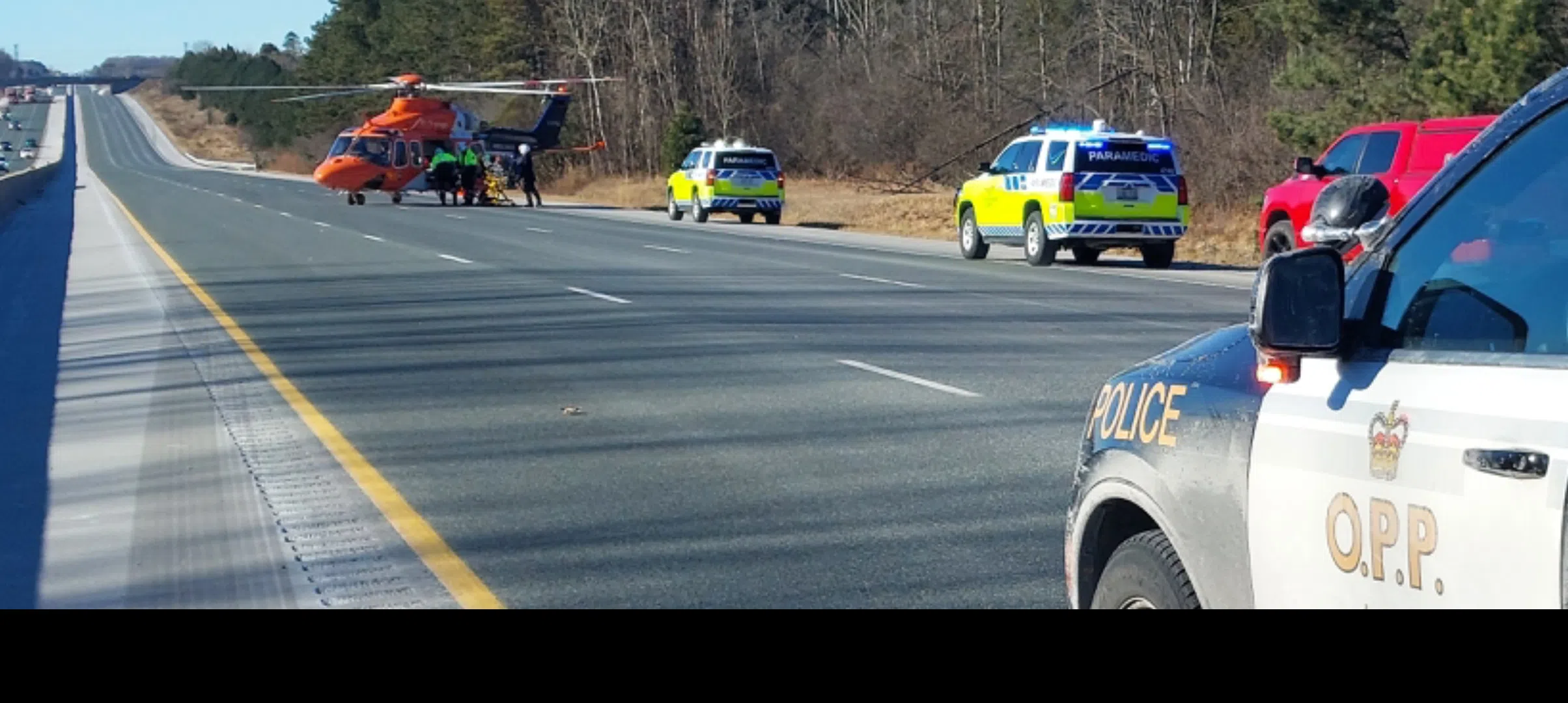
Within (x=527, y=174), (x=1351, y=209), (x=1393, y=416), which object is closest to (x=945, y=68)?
(x=527, y=174)

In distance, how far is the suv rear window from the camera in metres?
42.3

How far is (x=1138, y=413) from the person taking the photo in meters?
4.44

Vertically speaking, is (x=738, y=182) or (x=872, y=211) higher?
(x=738, y=182)

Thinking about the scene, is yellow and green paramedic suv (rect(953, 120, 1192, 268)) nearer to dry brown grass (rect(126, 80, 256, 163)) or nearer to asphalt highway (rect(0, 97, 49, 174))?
asphalt highway (rect(0, 97, 49, 174))

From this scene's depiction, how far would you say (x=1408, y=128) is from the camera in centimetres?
1975

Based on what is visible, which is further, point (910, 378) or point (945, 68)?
point (945, 68)

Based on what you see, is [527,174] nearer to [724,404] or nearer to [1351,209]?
[724,404]

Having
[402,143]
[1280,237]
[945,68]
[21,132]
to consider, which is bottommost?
[1280,237]

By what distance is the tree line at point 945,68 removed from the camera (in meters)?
30.2

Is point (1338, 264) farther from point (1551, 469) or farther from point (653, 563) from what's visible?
point (653, 563)

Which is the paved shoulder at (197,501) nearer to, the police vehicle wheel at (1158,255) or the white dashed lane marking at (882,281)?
the white dashed lane marking at (882,281)

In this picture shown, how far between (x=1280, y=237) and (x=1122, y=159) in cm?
421

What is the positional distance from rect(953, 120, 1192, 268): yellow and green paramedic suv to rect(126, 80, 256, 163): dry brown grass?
118m

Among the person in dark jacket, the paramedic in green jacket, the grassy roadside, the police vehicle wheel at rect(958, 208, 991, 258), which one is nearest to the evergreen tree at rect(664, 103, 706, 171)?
the grassy roadside
